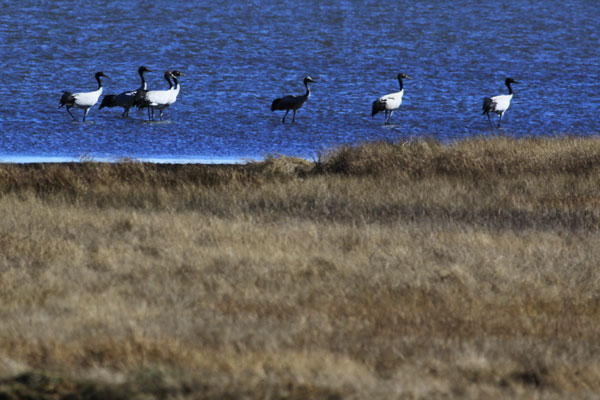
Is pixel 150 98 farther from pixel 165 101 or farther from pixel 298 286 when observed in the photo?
pixel 298 286

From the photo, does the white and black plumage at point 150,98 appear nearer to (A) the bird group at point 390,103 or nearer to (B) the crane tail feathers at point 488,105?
(A) the bird group at point 390,103

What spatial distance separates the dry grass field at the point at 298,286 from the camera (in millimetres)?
5781

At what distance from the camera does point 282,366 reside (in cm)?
588

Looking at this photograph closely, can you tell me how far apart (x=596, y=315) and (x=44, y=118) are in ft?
81.8

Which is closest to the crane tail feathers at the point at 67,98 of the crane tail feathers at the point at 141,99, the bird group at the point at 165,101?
the bird group at the point at 165,101

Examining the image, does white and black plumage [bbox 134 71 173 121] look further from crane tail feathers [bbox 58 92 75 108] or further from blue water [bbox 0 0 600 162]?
crane tail feathers [bbox 58 92 75 108]

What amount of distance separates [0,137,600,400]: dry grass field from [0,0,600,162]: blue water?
4.23 meters

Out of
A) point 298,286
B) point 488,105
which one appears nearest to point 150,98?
point 488,105

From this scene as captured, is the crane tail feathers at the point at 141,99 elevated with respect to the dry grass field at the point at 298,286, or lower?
lower

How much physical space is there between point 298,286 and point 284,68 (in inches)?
1643

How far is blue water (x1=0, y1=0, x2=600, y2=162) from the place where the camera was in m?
26.3

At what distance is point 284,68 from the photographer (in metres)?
49.2

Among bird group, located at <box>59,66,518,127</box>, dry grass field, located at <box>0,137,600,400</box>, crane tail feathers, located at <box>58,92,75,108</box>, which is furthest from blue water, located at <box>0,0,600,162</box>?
dry grass field, located at <box>0,137,600,400</box>

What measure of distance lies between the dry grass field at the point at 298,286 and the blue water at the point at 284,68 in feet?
13.9
